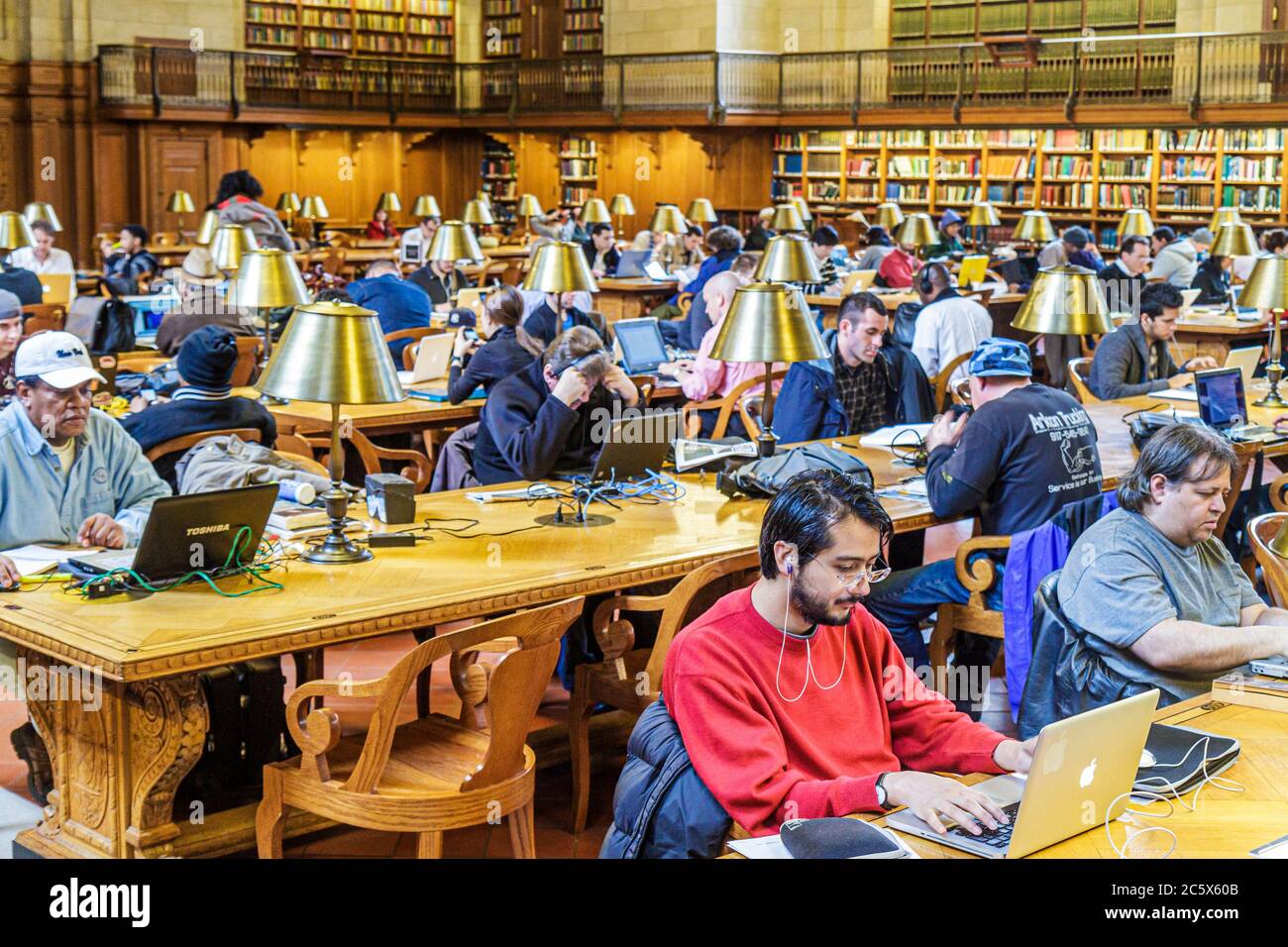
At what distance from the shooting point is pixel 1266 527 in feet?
12.5

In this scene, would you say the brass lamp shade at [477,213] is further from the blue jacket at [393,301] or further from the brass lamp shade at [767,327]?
the brass lamp shade at [767,327]

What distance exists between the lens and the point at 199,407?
4.75m

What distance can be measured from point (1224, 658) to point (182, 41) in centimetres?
1623

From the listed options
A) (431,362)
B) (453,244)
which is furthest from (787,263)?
(453,244)

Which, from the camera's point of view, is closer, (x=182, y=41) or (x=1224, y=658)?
(x=1224, y=658)

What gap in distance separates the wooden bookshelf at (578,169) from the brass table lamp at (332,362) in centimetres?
1597

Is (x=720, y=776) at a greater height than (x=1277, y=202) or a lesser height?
lesser

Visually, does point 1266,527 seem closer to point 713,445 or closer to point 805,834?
point 713,445

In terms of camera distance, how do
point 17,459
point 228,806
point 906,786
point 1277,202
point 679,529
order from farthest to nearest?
point 1277,202
point 679,529
point 17,459
point 228,806
point 906,786

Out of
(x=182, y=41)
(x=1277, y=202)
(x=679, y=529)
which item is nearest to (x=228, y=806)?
(x=679, y=529)

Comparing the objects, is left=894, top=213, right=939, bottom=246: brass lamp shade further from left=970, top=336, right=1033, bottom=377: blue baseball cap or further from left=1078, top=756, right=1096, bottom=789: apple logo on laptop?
left=1078, top=756, right=1096, bottom=789: apple logo on laptop

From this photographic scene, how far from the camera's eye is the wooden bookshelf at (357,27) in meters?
18.6
